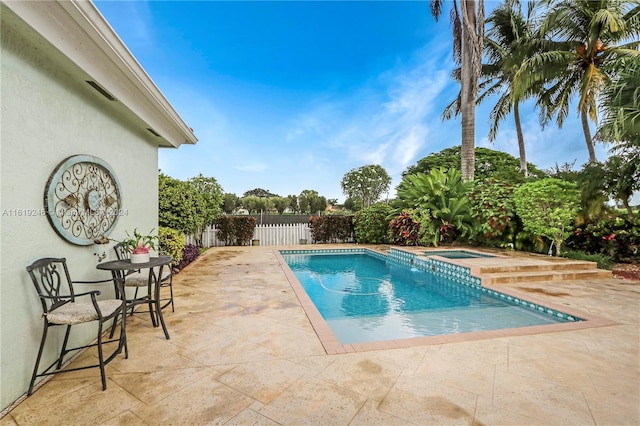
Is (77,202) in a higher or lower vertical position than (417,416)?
higher

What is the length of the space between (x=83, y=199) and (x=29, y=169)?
2.55ft

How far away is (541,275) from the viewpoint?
5766 millimetres

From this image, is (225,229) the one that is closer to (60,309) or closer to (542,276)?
(60,309)

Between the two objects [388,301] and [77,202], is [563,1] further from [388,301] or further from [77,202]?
[77,202]

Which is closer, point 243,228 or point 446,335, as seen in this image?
point 446,335

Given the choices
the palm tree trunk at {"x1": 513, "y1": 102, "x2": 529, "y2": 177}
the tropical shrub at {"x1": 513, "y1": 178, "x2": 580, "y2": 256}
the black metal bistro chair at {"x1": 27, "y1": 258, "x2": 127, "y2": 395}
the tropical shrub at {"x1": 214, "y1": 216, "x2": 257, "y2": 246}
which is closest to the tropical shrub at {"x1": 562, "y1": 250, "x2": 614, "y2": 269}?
the tropical shrub at {"x1": 513, "y1": 178, "x2": 580, "y2": 256}

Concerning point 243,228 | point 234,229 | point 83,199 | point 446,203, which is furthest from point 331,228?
point 83,199

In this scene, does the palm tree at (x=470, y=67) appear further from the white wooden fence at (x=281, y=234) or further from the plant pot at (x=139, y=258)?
the plant pot at (x=139, y=258)

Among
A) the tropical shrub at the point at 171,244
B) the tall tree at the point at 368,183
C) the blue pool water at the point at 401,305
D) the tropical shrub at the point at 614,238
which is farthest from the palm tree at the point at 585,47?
the tall tree at the point at 368,183

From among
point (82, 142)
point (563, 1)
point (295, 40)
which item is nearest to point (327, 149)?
point (295, 40)

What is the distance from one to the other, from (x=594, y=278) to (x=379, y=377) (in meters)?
6.37

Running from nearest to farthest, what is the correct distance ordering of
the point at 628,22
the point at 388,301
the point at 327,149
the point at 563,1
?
the point at 388,301 → the point at 628,22 → the point at 563,1 → the point at 327,149

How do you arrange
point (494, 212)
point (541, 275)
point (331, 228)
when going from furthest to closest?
point (331, 228)
point (494, 212)
point (541, 275)

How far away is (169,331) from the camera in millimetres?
3412
